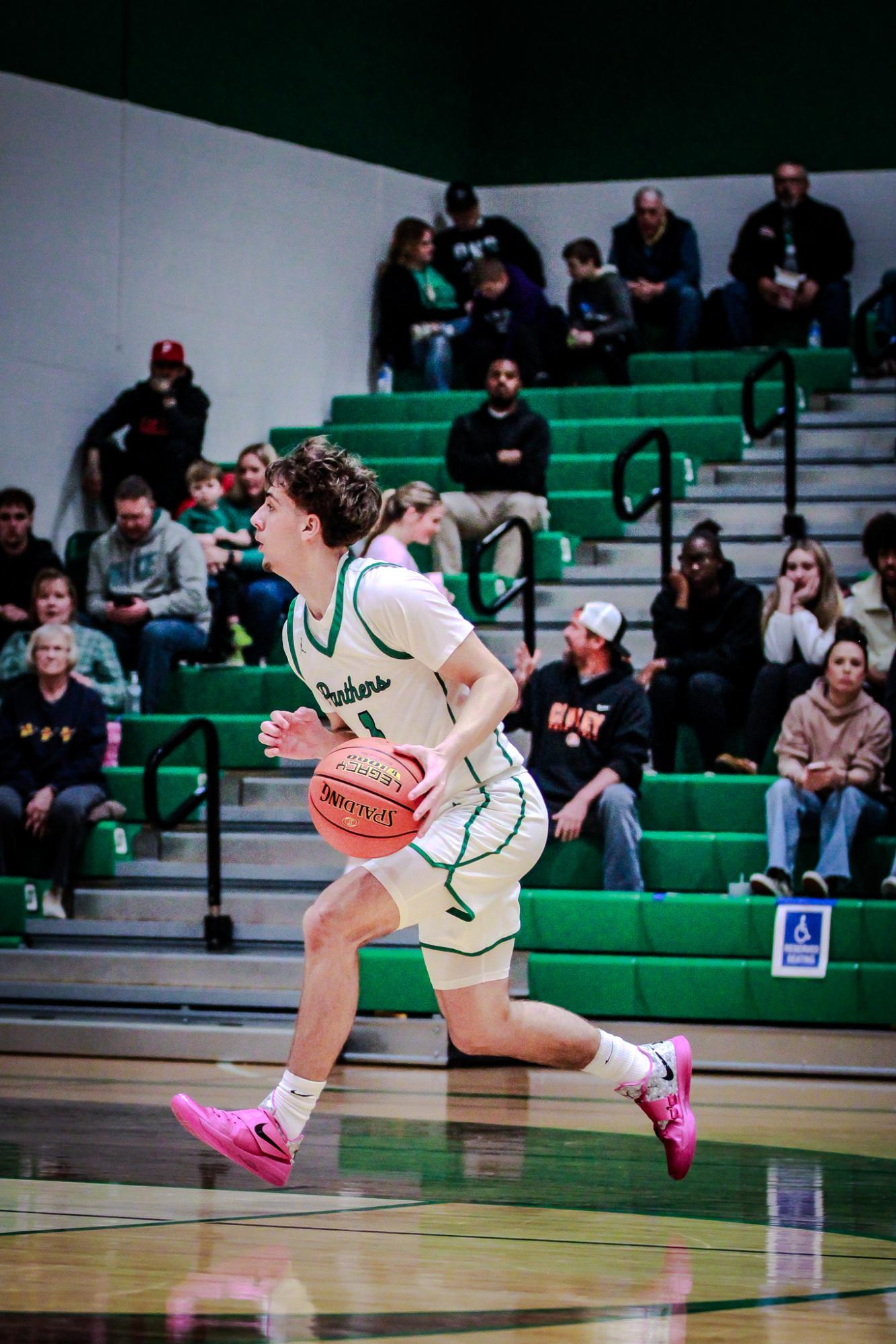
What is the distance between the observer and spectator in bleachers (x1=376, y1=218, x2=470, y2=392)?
12484 millimetres

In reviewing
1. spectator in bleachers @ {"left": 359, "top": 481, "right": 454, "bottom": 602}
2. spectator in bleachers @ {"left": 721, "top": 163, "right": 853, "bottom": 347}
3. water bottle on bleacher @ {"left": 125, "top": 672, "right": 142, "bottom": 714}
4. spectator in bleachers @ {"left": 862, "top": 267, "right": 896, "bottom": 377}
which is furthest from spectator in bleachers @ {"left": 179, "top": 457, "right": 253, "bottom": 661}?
spectator in bleachers @ {"left": 862, "top": 267, "right": 896, "bottom": 377}

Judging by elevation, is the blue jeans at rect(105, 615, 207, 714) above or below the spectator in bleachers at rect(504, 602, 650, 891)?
above

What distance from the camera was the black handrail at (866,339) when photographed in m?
10.9

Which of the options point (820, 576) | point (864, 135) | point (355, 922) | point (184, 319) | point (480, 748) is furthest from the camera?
point (864, 135)

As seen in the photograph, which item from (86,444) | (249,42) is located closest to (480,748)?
(86,444)

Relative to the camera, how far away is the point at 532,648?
27.1ft

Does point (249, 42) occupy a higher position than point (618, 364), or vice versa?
point (249, 42)

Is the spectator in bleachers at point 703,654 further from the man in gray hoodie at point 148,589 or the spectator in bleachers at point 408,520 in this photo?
the man in gray hoodie at point 148,589

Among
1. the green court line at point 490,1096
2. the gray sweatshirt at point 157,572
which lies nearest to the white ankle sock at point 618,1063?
the green court line at point 490,1096

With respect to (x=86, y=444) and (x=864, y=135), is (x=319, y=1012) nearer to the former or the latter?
(x=86, y=444)

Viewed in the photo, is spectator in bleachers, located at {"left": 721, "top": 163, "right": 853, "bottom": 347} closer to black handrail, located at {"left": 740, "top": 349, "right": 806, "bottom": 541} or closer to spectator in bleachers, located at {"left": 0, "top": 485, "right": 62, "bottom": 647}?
black handrail, located at {"left": 740, "top": 349, "right": 806, "bottom": 541}

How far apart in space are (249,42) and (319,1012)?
997 centimetres

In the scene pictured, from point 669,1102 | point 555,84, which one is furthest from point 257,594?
point 555,84

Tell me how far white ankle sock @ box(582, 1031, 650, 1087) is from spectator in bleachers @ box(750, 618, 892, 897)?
2998mm
